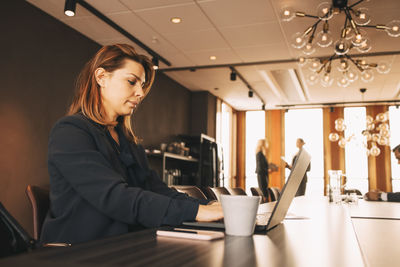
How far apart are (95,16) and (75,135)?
361 centimetres

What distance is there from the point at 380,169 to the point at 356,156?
2.17 feet

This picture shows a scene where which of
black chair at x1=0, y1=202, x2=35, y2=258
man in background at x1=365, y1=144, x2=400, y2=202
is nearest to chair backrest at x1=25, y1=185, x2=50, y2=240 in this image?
black chair at x1=0, y1=202, x2=35, y2=258

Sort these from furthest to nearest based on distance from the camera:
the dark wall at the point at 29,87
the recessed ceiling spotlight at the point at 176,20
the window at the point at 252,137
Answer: the window at the point at 252,137 < the recessed ceiling spotlight at the point at 176,20 < the dark wall at the point at 29,87

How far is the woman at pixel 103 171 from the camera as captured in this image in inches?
37.8

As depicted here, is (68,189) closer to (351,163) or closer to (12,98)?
Answer: (12,98)

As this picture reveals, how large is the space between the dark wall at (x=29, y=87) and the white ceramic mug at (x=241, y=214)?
11.5 ft

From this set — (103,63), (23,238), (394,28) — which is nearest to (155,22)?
(394,28)

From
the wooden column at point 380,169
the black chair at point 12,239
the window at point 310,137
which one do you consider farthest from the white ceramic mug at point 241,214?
the wooden column at point 380,169

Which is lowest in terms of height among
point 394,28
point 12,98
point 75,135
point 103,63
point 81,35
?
point 75,135

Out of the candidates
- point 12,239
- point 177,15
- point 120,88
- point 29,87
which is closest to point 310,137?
point 177,15

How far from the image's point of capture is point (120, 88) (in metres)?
1.34

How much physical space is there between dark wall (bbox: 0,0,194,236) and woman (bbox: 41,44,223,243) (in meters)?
2.86

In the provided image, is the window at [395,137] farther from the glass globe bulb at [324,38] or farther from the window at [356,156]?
the glass globe bulb at [324,38]

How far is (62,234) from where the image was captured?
3.42ft
